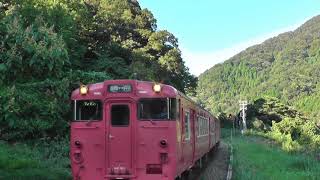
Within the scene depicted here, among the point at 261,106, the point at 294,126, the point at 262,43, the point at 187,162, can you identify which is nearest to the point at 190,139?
the point at 187,162

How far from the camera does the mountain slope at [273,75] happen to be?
117 meters

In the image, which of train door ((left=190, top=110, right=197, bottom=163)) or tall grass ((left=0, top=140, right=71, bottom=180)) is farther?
train door ((left=190, top=110, right=197, bottom=163))

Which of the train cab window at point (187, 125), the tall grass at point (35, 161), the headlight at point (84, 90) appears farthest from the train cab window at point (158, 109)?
the tall grass at point (35, 161)

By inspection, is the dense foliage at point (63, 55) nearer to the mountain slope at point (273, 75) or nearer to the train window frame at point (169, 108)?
the train window frame at point (169, 108)

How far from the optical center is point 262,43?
17150cm

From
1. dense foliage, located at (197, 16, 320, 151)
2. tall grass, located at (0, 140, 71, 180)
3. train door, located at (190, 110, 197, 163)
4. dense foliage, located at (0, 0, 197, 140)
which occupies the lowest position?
tall grass, located at (0, 140, 71, 180)

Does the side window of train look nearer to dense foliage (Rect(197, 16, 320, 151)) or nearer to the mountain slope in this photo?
dense foliage (Rect(197, 16, 320, 151))

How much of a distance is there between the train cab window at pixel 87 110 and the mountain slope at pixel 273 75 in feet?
319

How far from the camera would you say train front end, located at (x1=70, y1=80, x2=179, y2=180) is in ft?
37.0

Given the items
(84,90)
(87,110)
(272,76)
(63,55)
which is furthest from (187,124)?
(272,76)

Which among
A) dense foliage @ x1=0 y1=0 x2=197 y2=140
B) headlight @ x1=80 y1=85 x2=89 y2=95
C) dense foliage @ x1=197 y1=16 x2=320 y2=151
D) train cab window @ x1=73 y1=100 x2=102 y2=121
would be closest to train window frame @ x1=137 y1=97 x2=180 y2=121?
train cab window @ x1=73 y1=100 x2=102 y2=121

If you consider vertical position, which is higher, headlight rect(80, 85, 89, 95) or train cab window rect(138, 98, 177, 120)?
headlight rect(80, 85, 89, 95)

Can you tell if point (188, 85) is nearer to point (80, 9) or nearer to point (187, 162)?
point (80, 9)

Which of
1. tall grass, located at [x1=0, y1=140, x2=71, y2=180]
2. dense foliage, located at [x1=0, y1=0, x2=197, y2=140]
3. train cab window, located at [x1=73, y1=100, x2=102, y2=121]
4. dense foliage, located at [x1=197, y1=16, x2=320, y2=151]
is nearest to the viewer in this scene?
train cab window, located at [x1=73, y1=100, x2=102, y2=121]
